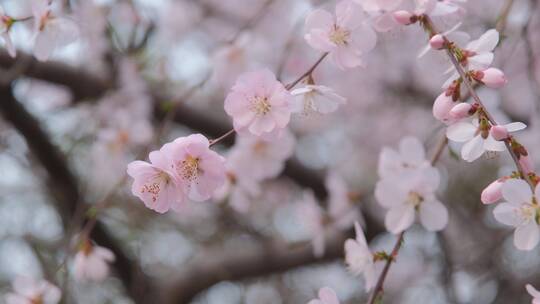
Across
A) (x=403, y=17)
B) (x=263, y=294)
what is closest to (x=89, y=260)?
(x=403, y=17)

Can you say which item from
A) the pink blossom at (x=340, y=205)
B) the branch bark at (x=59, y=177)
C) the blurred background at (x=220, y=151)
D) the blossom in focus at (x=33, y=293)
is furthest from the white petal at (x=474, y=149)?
the branch bark at (x=59, y=177)

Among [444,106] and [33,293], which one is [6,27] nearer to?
[33,293]

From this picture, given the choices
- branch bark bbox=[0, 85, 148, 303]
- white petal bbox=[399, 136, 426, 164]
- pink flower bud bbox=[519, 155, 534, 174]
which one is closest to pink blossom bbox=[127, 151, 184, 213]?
pink flower bud bbox=[519, 155, 534, 174]

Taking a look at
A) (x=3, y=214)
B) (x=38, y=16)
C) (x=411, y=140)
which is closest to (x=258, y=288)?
(x=3, y=214)

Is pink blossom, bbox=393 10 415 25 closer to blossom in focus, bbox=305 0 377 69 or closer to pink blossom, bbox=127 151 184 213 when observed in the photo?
blossom in focus, bbox=305 0 377 69

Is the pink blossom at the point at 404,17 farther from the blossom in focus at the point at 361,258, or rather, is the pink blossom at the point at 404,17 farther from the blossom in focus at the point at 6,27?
the blossom in focus at the point at 6,27

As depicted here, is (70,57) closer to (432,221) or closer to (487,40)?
(432,221)
